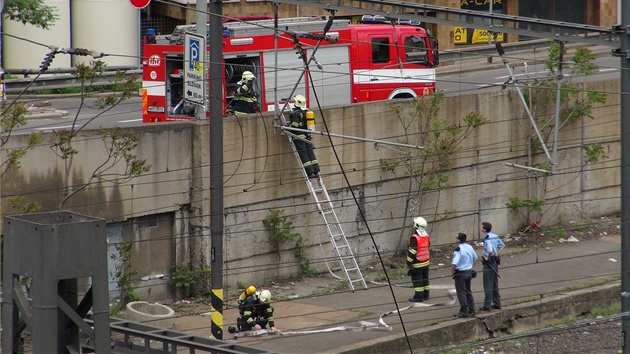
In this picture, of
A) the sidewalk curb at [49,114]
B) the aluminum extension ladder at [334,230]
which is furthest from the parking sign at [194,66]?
the sidewalk curb at [49,114]

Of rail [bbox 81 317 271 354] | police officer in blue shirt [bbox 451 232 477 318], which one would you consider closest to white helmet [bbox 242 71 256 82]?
police officer in blue shirt [bbox 451 232 477 318]

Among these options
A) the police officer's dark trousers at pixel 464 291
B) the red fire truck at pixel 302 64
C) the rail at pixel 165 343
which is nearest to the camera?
the rail at pixel 165 343

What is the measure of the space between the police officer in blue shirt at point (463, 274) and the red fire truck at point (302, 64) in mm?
3846

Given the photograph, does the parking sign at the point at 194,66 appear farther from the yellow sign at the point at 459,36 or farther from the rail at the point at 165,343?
the yellow sign at the point at 459,36

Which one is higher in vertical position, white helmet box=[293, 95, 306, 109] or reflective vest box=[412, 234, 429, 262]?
white helmet box=[293, 95, 306, 109]

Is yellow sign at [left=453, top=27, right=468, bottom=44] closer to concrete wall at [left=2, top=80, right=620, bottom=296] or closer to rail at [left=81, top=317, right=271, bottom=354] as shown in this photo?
concrete wall at [left=2, top=80, right=620, bottom=296]

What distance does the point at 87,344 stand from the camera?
9.08m

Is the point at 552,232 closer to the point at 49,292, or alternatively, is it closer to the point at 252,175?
the point at 252,175

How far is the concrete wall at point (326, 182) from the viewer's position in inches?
658

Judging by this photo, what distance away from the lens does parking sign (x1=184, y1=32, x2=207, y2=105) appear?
600 inches

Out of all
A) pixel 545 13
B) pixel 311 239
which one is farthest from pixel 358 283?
pixel 545 13

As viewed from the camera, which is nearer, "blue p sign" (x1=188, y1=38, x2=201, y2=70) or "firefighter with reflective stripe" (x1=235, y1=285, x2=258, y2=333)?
"blue p sign" (x1=188, y1=38, x2=201, y2=70)

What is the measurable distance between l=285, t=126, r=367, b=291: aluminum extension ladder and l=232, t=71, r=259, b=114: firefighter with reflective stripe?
899 mm

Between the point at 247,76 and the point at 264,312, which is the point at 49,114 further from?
the point at 264,312
